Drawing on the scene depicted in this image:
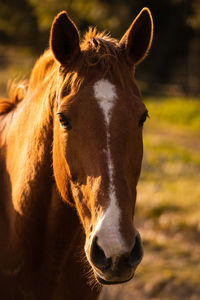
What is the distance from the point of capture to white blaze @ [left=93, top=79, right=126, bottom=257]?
2.20 meters

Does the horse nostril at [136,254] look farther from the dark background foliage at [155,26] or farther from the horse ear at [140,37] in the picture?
the dark background foliage at [155,26]

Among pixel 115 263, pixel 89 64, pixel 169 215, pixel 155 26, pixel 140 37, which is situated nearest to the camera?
pixel 115 263

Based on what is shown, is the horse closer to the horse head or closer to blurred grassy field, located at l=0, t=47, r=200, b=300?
the horse head

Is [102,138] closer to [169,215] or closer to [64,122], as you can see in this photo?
[64,122]

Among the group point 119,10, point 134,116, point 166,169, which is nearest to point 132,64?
point 134,116

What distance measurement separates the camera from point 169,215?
304 inches

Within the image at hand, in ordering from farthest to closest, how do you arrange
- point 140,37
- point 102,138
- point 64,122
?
point 140,37, point 64,122, point 102,138

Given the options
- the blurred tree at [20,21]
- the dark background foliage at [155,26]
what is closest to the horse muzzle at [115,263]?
the dark background foliage at [155,26]

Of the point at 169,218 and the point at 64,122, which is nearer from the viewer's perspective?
the point at 64,122

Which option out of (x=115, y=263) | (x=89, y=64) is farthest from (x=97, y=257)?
(x=89, y=64)

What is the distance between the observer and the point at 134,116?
2.55 m

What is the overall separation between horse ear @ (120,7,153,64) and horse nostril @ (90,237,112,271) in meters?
1.19

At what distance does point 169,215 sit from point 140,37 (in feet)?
17.1

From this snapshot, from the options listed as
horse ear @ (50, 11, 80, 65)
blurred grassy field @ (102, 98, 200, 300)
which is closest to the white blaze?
horse ear @ (50, 11, 80, 65)
